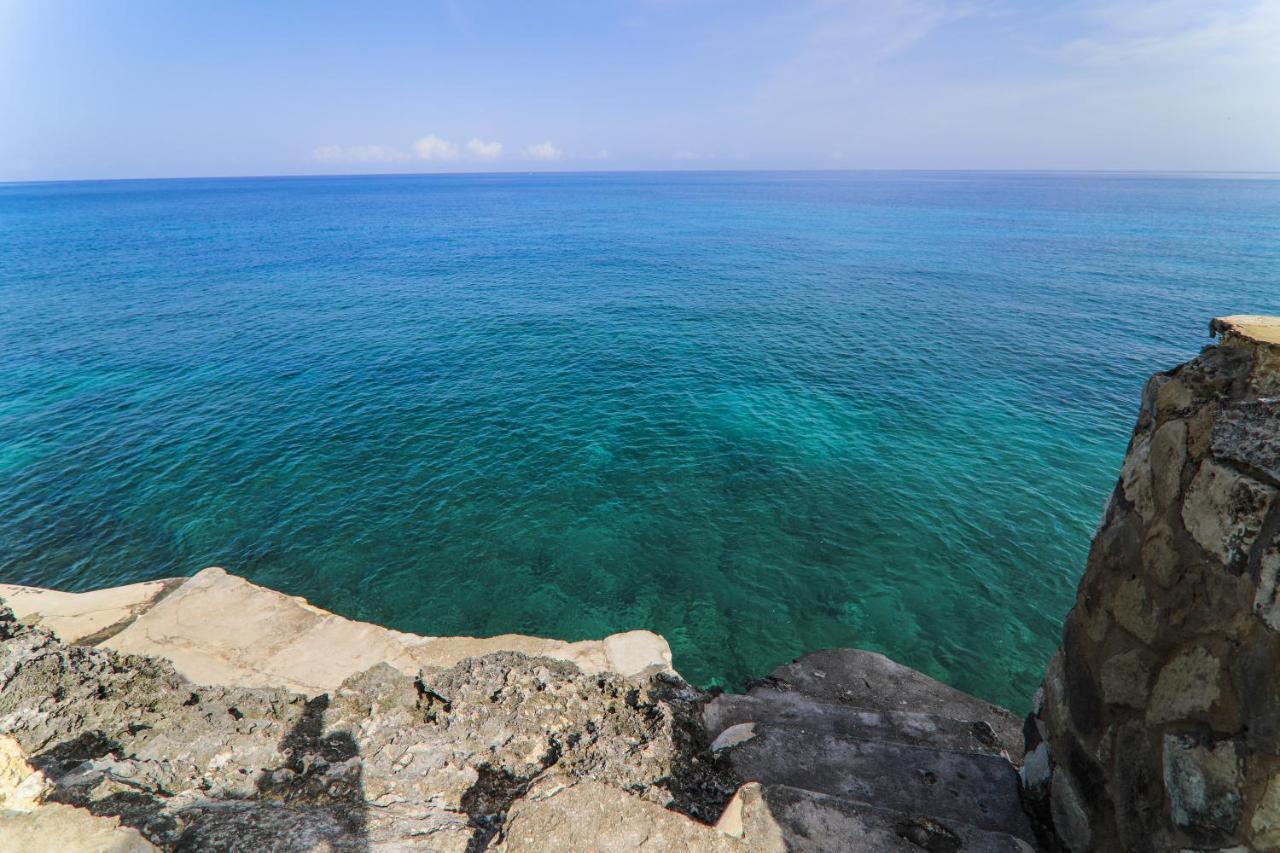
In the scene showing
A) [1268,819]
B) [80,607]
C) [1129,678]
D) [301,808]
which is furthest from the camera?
[80,607]

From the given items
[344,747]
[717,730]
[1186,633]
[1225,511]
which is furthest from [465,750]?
[1225,511]

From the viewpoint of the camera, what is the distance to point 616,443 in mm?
31047

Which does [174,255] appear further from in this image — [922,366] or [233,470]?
[922,366]

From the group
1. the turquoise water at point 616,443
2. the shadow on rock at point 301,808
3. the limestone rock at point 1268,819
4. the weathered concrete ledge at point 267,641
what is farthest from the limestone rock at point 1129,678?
the turquoise water at point 616,443

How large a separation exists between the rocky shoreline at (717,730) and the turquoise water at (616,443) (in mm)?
6318

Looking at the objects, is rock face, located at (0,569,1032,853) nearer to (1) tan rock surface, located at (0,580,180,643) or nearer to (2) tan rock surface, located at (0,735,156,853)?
(2) tan rock surface, located at (0,735,156,853)

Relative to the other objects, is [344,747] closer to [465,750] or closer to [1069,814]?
[465,750]

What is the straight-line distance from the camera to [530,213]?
154 m

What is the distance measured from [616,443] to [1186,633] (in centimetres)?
2686

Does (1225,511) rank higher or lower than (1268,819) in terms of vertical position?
higher

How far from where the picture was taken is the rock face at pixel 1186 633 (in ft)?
13.8

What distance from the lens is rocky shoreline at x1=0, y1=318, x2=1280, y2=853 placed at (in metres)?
4.67

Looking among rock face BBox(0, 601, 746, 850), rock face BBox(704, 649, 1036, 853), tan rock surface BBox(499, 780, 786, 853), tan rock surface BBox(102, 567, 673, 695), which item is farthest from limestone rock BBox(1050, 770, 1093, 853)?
tan rock surface BBox(102, 567, 673, 695)

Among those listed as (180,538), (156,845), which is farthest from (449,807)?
(180,538)
